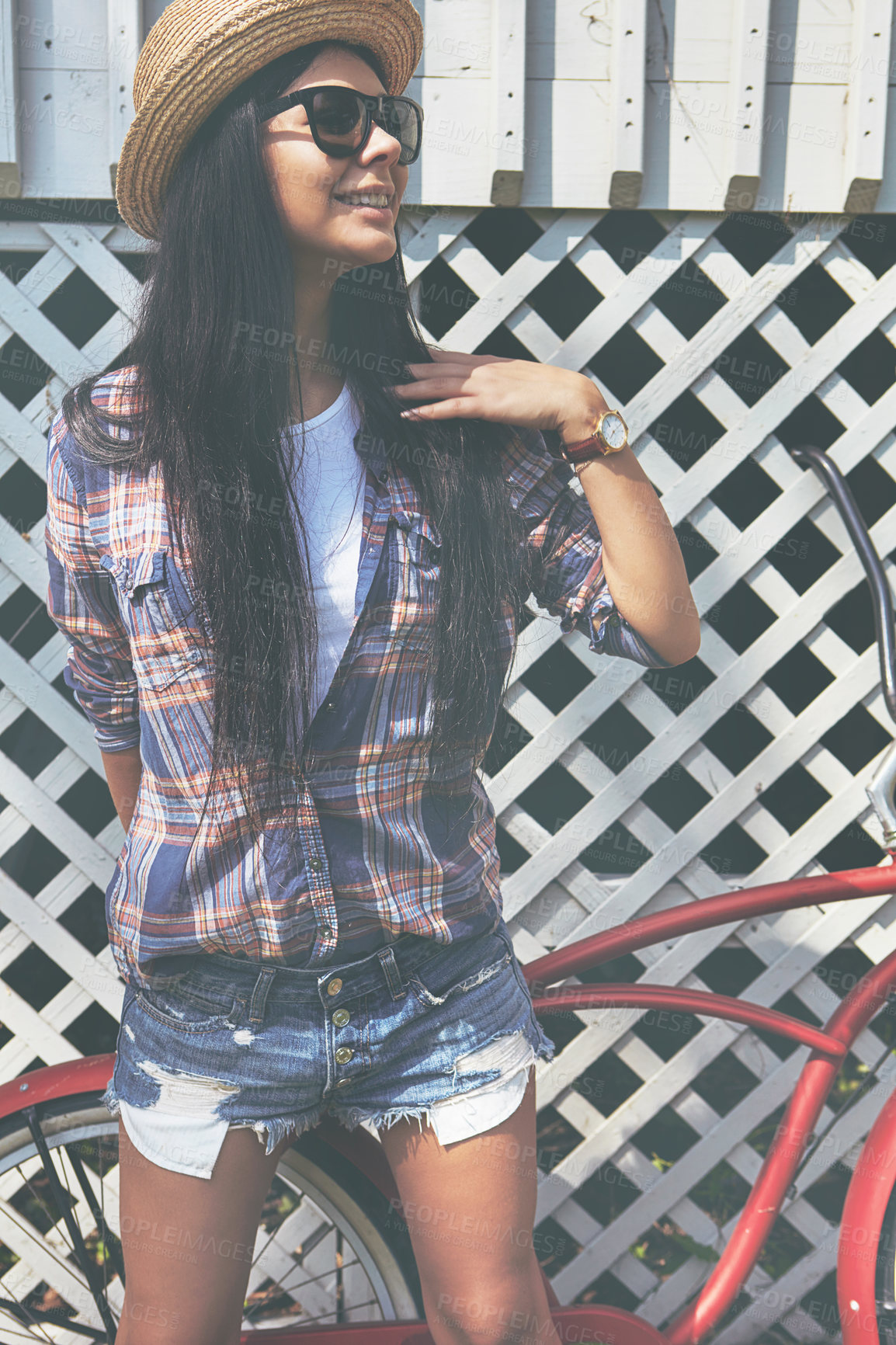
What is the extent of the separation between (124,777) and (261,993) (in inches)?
13.2

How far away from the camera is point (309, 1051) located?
0.96m

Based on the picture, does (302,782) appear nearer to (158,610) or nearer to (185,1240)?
(158,610)

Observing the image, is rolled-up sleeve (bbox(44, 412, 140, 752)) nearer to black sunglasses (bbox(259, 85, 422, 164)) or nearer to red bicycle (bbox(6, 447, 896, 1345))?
black sunglasses (bbox(259, 85, 422, 164))

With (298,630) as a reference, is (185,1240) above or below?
below

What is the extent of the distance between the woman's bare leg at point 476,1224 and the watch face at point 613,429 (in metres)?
0.68

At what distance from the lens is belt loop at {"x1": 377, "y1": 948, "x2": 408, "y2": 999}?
0.97 meters

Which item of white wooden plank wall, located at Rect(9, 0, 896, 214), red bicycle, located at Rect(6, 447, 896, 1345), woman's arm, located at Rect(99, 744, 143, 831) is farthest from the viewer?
white wooden plank wall, located at Rect(9, 0, 896, 214)

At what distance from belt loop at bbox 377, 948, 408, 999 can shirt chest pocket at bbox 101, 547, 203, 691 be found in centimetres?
34

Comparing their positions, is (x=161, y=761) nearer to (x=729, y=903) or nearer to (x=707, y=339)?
(x=729, y=903)

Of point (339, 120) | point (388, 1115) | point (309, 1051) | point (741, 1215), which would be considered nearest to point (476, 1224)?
point (388, 1115)

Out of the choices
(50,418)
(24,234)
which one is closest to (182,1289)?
(50,418)

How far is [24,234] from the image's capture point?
154cm

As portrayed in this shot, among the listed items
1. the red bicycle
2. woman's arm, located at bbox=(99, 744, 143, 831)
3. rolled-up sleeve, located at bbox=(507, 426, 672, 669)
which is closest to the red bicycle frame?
the red bicycle

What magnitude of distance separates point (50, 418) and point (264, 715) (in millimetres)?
868
